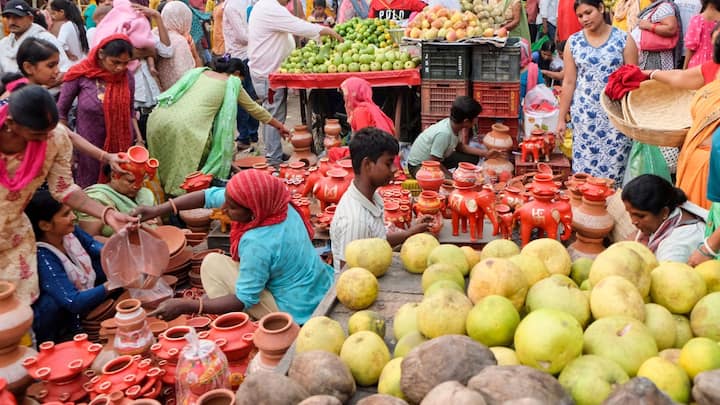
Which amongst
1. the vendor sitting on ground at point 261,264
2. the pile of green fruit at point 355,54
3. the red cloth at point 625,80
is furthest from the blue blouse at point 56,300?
the pile of green fruit at point 355,54

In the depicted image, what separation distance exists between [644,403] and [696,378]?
28 cm

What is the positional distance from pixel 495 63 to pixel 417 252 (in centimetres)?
426

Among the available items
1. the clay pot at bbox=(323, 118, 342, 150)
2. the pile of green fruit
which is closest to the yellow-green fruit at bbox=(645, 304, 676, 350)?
the clay pot at bbox=(323, 118, 342, 150)

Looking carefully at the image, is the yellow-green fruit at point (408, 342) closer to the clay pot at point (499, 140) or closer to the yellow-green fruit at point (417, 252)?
the yellow-green fruit at point (417, 252)

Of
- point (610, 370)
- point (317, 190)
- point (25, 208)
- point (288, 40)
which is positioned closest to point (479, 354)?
point (610, 370)

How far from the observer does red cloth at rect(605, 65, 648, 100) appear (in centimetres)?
384

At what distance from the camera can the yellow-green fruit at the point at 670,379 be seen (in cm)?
135

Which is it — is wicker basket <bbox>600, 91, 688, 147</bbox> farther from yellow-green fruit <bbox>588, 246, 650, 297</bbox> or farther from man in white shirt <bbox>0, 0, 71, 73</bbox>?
man in white shirt <bbox>0, 0, 71, 73</bbox>

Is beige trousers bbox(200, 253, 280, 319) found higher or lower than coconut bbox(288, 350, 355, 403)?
lower

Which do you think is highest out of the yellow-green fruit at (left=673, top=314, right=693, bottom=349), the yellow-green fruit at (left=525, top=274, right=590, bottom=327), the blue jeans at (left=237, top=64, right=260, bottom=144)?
the yellow-green fruit at (left=525, top=274, right=590, bottom=327)

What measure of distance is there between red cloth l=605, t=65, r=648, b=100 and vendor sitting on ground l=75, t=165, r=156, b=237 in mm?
3160

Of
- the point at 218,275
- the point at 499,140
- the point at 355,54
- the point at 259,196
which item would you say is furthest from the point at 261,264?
the point at 355,54

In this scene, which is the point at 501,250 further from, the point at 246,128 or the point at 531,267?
the point at 246,128

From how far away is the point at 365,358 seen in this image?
5.41ft
